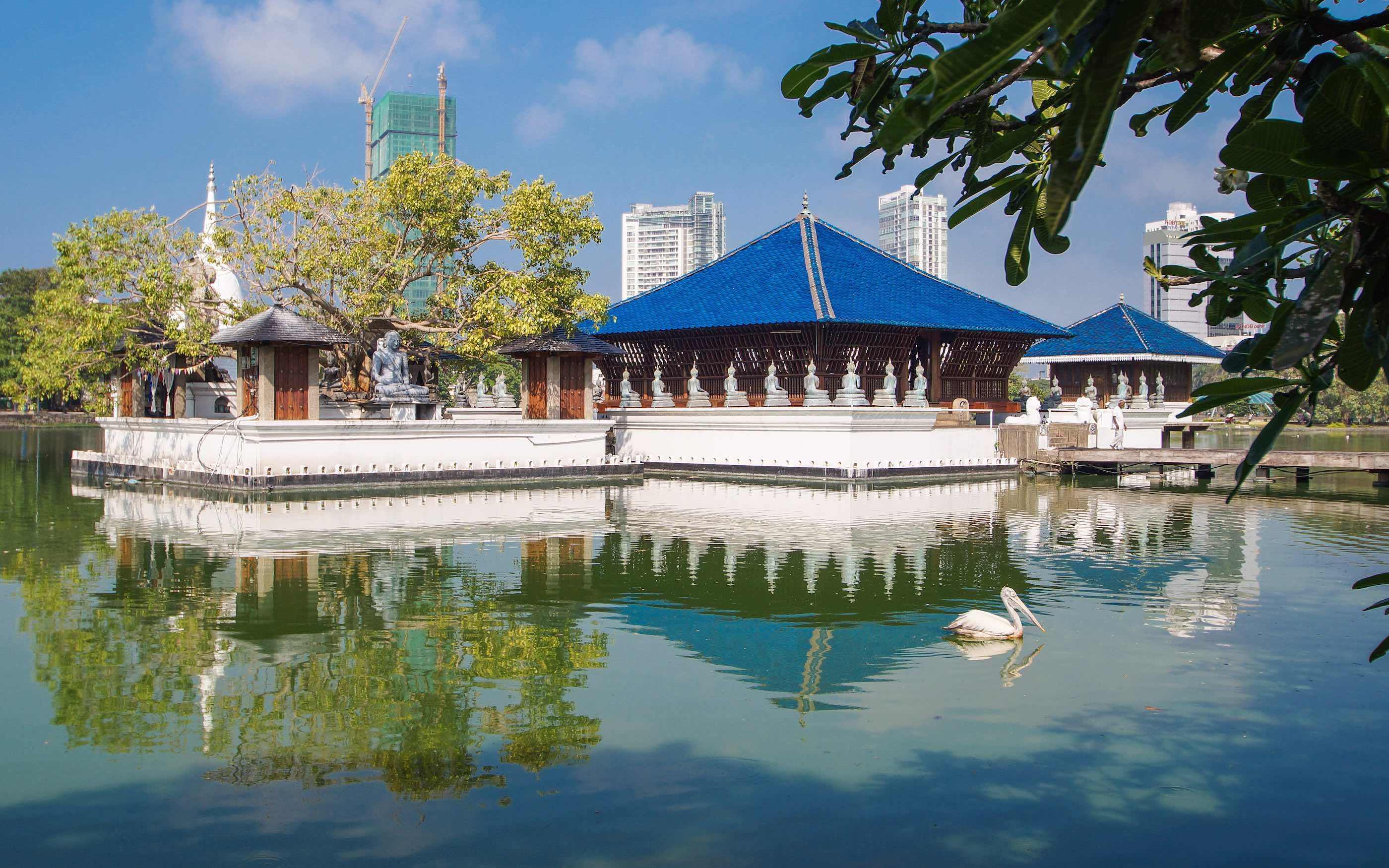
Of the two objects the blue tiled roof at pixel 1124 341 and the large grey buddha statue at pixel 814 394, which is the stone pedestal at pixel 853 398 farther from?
the blue tiled roof at pixel 1124 341

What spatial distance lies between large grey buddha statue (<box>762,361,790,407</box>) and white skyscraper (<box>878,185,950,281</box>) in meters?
84.7

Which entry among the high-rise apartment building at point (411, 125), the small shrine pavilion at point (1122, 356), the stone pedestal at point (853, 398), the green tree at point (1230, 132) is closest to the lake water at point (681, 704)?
the green tree at point (1230, 132)

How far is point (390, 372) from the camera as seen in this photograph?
22.0 m

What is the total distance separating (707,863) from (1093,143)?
340 cm

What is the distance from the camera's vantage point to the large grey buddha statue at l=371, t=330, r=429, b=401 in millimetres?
21969

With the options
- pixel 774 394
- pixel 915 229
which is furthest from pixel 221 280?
pixel 915 229

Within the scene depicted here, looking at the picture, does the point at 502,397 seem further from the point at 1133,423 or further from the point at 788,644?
the point at 788,644

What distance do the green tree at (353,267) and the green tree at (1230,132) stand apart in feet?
64.5

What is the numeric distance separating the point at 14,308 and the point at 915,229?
257ft

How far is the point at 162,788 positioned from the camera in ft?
16.3

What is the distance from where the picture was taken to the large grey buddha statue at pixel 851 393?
23.1 meters

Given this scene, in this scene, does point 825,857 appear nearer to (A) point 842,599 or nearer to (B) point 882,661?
(B) point 882,661

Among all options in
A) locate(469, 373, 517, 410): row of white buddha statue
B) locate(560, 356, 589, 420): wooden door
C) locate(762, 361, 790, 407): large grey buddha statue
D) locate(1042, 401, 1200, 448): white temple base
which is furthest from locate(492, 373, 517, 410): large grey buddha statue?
locate(1042, 401, 1200, 448): white temple base

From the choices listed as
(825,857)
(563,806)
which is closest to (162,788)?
(563,806)
